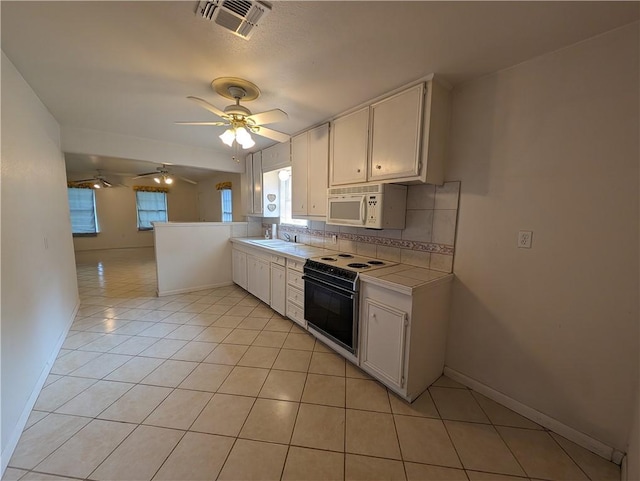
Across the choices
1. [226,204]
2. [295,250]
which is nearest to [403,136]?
[295,250]

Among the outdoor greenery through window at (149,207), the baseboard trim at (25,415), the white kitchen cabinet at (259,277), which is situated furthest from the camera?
the outdoor greenery through window at (149,207)

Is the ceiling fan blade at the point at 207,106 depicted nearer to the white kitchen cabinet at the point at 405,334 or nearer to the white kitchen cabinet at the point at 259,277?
the white kitchen cabinet at the point at 405,334

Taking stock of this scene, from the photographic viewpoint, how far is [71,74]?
1892 millimetres

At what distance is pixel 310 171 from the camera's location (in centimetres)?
300

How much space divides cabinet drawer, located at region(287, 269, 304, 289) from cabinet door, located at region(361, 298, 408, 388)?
92 cm

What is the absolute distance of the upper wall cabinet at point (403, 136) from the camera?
188 centimetres

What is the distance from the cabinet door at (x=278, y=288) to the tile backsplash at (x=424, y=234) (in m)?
1.03

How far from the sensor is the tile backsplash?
2051mm

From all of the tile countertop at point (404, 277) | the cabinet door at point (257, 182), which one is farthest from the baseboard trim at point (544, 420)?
the cabinet door at point (257, 182)

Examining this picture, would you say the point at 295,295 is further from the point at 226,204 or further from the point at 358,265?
the point at 226,204

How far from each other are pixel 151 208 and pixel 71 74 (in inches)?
275


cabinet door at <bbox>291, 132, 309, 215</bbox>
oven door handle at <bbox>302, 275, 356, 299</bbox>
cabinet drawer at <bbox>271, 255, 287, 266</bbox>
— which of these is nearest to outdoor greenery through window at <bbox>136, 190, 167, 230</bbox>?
cabinet drawer at <bbox>271, 255, 287, 266</bbox>

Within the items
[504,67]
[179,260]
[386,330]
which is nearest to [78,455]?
[386,330]

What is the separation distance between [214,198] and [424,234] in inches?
250
